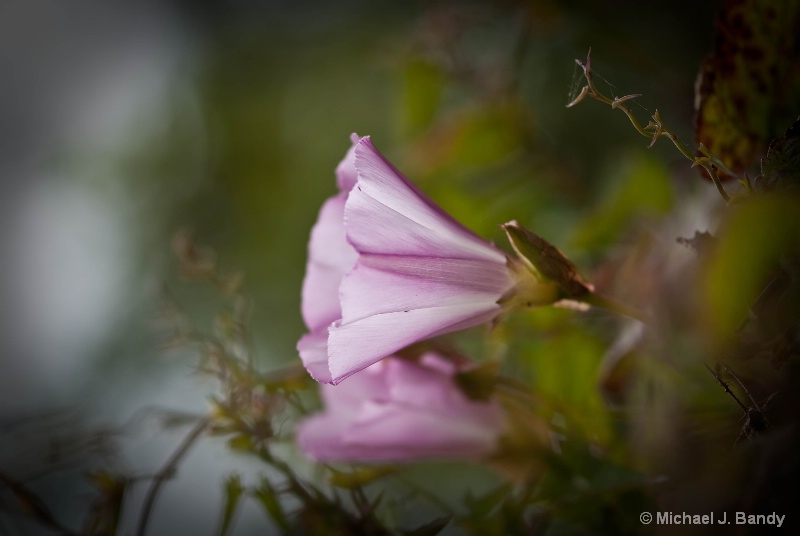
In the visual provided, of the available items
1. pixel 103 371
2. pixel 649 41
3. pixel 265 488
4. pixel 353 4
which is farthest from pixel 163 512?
pixel 353 4

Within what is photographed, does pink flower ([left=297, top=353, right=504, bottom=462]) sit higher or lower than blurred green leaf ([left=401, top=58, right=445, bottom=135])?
lower

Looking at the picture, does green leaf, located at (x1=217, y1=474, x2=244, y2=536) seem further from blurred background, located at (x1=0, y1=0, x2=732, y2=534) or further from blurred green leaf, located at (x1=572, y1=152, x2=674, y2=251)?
blurred green leaf, located at (x1=572, y1=152, x2=674, y2=251)

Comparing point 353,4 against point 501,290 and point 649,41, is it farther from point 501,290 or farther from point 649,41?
point 501,290

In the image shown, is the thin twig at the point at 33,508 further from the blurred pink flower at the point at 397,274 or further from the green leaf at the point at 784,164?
the green leaf at the point at 784,164

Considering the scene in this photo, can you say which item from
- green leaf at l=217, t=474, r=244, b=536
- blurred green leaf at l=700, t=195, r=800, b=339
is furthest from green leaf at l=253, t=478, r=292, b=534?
blurred green leaf at l=700, t=195, r=800, b=339

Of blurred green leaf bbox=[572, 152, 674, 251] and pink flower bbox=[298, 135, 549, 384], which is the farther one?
blurred green leaf bbox=[572, 152, 674, 251]
